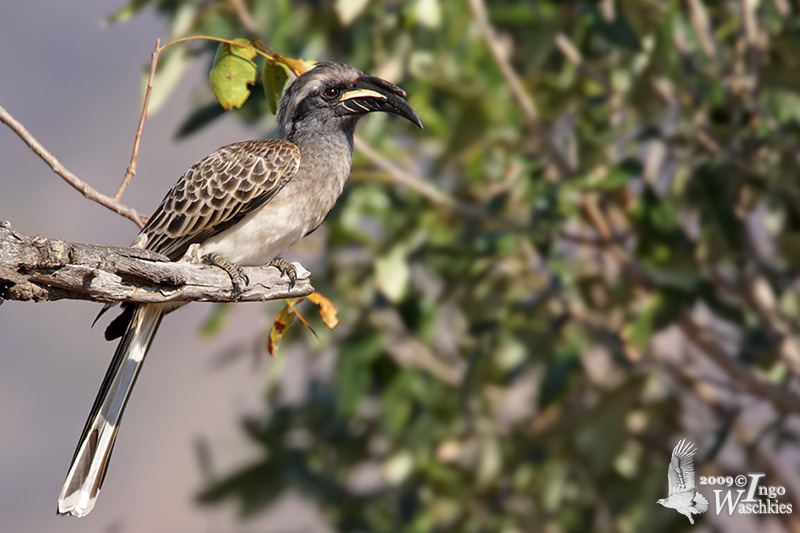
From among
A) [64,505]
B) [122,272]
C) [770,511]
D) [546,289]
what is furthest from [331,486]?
[122,272]

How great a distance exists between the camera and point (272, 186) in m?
2.94

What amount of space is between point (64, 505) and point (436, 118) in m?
3.24

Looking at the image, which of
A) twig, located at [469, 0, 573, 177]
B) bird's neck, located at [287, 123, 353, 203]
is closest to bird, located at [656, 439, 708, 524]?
twig, located at [469, 0, 573, 177]

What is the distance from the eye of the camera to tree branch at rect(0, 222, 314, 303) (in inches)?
71.2

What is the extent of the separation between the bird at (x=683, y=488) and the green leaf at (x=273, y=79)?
11.4 ft

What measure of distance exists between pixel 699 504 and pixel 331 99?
329 cm

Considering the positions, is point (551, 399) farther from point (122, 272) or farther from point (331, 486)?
point (122, 272)

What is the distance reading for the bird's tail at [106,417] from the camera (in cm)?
238

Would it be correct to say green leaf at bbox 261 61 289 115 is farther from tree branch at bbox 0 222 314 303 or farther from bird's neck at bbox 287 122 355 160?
bird's neck at bbox 287 122 355 160

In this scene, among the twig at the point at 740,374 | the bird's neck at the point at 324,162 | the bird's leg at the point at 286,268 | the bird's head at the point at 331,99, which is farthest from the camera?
the twig at the point at 740,374

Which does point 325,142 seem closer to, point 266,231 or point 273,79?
point 266,231

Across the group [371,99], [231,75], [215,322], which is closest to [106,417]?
[231,75]

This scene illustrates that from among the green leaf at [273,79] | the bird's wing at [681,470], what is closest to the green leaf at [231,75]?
the green leaf at [273,79]

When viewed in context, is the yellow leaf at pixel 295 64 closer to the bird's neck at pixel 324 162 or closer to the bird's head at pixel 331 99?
the bird's head at pixel 331 99
